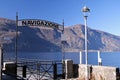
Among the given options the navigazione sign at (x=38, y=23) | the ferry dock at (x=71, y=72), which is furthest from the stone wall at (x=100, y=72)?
the navigazione sign at (x=38, y=23)

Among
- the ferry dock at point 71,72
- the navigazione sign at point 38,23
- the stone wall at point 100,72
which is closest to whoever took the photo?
the ferry dock at point 71,72

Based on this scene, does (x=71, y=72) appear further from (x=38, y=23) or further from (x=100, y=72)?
(x=38, y=23)

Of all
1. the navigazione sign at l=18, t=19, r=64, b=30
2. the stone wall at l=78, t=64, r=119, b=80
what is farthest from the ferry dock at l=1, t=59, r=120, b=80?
the navigazione sign at l=18, t=19, r=64, b=30

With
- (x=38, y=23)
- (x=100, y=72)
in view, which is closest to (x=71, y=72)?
(x=100, y=72)

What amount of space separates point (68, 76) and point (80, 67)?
60.5 inches

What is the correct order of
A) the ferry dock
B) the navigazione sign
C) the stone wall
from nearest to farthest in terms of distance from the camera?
the ferry dock → the stone wall → the navigazione sign

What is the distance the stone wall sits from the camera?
19500 millimetres

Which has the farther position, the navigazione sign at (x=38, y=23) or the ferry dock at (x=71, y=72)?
the navigazione sign at (x=38, y=23)

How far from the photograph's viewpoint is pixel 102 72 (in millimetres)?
20438

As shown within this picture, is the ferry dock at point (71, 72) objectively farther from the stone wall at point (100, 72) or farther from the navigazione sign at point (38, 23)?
the navigazione sign at point (38, 23)

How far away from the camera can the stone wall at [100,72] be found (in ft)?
64.0

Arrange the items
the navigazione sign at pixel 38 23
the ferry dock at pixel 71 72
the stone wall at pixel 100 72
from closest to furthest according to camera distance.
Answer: the ferry dock at pixel 71 72, the stone wall at pixel 100 72, the navigazione sign at pixel 38 23

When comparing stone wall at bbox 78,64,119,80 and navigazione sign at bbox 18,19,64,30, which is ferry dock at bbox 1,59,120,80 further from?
navigazione sign at bbox 18,19,64,30

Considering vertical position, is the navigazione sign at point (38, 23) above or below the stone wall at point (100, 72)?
above
